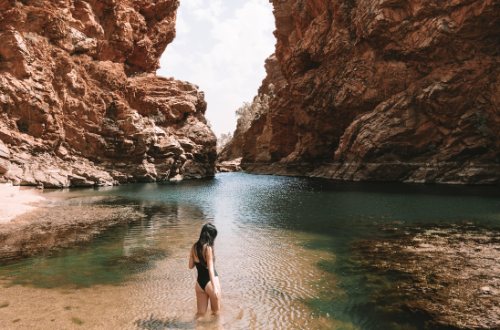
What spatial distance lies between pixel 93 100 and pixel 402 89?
166ft

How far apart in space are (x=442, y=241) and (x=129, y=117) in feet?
194

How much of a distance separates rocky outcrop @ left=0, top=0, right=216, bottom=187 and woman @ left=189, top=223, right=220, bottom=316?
1714 inches

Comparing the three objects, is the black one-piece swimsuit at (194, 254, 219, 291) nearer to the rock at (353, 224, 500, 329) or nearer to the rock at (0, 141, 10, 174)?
the rock at (353, 224, 500, 329)

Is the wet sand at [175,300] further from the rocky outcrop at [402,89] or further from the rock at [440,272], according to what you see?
the rocky outcrop at [402,89]

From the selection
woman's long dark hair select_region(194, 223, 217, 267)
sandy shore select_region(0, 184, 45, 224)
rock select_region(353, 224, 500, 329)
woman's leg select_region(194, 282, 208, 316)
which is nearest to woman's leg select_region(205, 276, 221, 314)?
woman's leg select_region(194, 282, 208, 316)

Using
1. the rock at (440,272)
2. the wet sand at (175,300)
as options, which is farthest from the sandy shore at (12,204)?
the rock at (440,272)

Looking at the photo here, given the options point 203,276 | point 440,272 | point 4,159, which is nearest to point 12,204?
point 4,159

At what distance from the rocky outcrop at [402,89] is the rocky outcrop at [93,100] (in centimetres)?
2790

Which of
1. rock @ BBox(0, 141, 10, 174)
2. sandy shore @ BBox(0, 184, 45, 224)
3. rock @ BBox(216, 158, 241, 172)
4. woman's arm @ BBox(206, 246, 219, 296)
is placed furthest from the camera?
rock @ BBox(216, 158, 241, 172)

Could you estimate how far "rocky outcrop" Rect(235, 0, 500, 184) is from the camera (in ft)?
168

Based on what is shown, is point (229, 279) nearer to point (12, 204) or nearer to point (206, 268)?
point (206, 268)

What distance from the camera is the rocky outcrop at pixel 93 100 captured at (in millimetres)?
50406

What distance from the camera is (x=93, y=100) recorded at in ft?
209

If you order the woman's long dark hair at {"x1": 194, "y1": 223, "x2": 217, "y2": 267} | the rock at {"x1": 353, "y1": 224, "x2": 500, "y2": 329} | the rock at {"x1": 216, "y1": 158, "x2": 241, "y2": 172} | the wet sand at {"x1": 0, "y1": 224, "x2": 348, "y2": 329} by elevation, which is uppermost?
the rock at {"x1": 216, "y1": 158, "x2": 241, "y2": 172}
